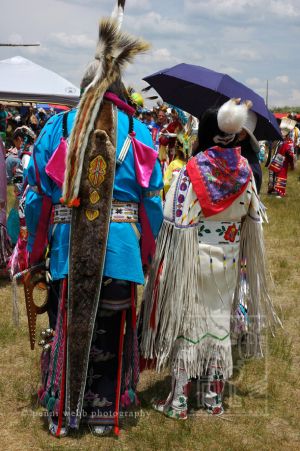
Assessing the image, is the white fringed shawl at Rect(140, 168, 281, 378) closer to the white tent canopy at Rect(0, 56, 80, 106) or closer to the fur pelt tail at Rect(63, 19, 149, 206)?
the fur pelt tail at Rect(63, 19, 149, 206)

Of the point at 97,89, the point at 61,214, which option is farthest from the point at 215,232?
the point at 97,89

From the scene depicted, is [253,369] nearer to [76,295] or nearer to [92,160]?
[76,295]

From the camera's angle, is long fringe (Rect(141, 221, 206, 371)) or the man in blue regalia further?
long fringe (Rect(141, 221, 206, 371))

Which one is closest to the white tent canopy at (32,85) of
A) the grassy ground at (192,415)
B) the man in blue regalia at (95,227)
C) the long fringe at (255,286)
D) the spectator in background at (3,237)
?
the spectator in background at (3,237)

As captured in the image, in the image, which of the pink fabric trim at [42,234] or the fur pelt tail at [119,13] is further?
the pink fabric trim at [42,234]

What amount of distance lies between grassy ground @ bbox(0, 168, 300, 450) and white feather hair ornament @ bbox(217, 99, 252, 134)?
144 centimetres

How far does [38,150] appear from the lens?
2.45 m

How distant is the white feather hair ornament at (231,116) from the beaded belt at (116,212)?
53cm

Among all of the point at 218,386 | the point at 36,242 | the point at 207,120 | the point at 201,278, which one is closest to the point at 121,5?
the point at 207,120

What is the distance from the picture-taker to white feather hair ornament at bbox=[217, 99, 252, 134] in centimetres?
245

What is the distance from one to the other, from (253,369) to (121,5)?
2.19 metres

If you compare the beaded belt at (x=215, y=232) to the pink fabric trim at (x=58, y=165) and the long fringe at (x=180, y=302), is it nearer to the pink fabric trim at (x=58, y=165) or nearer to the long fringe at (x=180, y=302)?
the long fringe at (x=180, y=302)

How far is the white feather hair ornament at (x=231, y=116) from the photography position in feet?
8.04

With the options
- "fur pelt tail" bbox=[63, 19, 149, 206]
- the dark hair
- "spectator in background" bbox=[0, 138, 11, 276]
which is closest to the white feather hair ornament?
the dark hair
